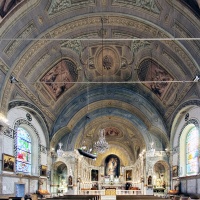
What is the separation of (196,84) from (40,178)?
36.4ft

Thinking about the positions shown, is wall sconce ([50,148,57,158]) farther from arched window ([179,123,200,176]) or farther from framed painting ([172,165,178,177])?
arched window ([179,123,200,176])

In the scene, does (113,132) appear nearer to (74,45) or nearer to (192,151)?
(192,151)

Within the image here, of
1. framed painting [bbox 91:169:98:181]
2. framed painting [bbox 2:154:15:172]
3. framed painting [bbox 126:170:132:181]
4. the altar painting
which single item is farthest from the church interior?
the altar painting

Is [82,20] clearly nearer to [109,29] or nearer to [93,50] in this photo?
[109,29]

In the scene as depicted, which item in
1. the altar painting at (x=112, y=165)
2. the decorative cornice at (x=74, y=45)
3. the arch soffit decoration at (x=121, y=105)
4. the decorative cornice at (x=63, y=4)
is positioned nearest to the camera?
the decorative cornice at (x=63, y=4)

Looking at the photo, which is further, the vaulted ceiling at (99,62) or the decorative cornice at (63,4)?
the decorative cornice at (63,4)

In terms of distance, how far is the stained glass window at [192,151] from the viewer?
1659cm

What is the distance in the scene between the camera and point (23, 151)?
1766cm

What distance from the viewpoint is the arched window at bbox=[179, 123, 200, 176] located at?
1658 centimetres

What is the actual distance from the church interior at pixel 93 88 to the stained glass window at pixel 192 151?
6 centimetres

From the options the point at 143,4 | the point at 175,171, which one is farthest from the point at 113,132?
the point at 143,4

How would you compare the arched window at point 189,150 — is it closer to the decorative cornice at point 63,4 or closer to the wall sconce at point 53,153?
the decorative cornice at point 63,4

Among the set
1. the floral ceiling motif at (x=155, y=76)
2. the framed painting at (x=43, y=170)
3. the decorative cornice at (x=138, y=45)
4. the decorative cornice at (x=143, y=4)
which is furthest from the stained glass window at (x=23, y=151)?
the decorative cornice at (x=143, y=4)

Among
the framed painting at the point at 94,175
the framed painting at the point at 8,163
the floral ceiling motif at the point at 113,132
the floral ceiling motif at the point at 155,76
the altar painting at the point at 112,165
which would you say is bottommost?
the framed painting at the point at 94,175
